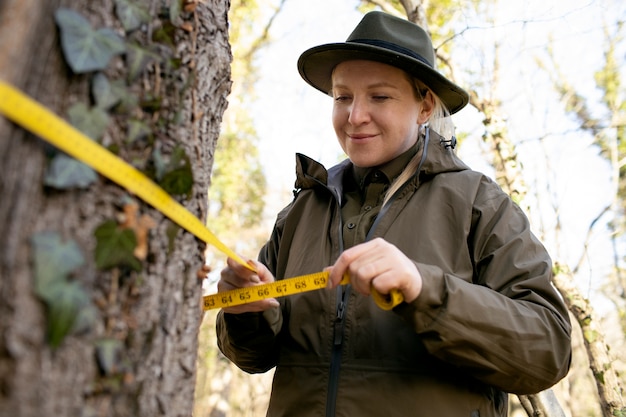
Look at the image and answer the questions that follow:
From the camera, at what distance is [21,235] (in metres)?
1.09

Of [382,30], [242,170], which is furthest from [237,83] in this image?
[382,30]

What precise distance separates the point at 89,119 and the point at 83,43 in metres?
0.16

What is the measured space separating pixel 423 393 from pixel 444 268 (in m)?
0.46

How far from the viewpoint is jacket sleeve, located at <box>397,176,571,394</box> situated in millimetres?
1912

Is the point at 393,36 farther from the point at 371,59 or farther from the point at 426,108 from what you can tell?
the point at 426,108

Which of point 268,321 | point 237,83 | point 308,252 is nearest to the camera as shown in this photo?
point 268,321

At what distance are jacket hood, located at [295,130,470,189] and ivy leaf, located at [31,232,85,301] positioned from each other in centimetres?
157

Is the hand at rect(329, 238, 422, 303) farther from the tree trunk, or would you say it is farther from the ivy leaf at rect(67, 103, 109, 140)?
the ivy leaf at rect(67, 103, 109, 140)

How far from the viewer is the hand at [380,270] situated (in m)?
1.79

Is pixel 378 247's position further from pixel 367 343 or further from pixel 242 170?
pixel 242 170

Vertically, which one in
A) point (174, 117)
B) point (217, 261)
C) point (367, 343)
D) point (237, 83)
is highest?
point (237, 83)

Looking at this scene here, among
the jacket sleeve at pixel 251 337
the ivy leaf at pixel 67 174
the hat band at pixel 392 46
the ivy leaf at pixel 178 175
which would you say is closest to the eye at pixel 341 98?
the hat band at pixel 392 46

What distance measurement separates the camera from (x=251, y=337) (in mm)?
2447

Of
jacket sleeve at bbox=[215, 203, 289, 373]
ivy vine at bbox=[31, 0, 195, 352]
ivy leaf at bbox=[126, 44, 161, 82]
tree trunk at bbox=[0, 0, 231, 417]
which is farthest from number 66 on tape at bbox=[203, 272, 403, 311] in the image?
ivy leaf at bbox=[126, 44, 161, 82]
